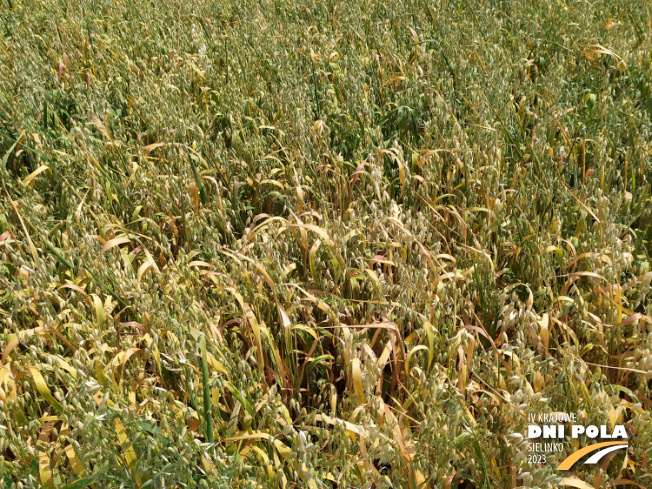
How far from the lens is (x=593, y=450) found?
1439 mm

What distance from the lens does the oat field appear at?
4.72 feet

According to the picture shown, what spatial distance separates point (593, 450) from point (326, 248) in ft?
3.65

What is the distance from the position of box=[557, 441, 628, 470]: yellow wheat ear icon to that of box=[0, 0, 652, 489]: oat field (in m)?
0.03

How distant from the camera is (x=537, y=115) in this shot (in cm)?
273

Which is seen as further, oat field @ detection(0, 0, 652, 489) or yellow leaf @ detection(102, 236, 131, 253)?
yellow leaf @ detection(102, 236, 131, 253)

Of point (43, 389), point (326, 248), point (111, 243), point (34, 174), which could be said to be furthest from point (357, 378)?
point (34, 174)

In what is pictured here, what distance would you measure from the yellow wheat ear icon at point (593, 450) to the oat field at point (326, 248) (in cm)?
3

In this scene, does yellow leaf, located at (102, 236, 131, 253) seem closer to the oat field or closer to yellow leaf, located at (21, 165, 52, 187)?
the oat field

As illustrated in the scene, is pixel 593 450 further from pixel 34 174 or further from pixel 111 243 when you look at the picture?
pixel 34 174

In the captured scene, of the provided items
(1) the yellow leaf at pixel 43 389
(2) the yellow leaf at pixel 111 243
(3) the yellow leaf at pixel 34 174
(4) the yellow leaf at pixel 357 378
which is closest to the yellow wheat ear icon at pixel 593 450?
(4) the yellow leaf at pixel 357 378

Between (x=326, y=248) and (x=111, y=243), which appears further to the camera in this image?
(x=326, y=248)

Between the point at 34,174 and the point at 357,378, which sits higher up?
the point at 34,174

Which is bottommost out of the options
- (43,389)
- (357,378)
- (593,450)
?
(593,450)
